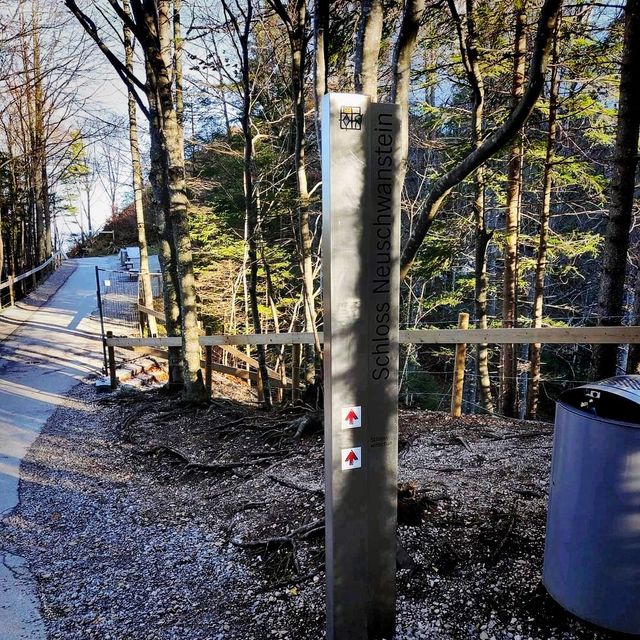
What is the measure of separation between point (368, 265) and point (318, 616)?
82.3 inches

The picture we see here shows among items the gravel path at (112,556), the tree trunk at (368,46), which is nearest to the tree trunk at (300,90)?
the gravel path at (112,556)

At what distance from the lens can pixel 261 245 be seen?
341 inches

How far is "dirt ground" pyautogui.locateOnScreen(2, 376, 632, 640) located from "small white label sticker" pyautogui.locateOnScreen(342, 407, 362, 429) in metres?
1.26

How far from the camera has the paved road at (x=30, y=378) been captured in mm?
3172

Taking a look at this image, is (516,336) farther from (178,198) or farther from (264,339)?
(178,198)

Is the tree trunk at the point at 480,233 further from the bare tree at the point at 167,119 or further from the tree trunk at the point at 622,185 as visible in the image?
the bare tree at the point at 167,119

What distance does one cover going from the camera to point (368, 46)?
320cm

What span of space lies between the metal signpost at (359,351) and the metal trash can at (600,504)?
2.95ft

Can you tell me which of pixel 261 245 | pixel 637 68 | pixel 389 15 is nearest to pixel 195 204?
pixel 261 245

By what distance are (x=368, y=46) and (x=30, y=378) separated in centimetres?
901

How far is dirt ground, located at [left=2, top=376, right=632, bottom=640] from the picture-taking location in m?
2.71

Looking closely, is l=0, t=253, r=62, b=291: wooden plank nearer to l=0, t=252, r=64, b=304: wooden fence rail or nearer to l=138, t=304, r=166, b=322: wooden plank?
l=0, t=252, r=64, b=304: wooden fence rail

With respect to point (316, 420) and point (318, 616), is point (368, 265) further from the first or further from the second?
point (316, 420)

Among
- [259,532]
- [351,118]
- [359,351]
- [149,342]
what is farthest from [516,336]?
[149,342]
